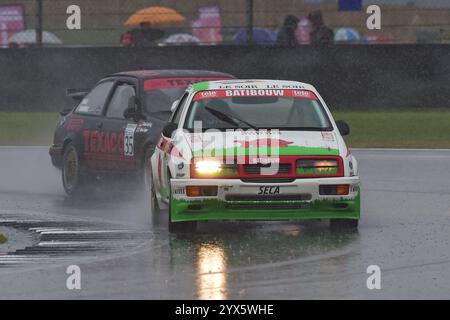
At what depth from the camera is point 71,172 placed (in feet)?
56.9

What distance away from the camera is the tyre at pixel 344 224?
1298 centimetres

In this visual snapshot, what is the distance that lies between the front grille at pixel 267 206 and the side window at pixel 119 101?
476 centimetres

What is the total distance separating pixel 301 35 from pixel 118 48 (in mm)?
14357

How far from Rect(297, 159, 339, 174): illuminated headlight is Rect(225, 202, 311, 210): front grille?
0.29 meters

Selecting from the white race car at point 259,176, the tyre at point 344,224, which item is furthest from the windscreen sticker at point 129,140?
the tyre at point 344,224

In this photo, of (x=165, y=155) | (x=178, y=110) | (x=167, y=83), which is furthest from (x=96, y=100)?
(x=165, y=155)

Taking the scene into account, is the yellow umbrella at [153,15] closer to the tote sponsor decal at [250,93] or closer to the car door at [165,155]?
the car door at [165,155]

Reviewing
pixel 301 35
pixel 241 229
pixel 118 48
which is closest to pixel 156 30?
pixel 118 48

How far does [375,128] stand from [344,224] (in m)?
14.2

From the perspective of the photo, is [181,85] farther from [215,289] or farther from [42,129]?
[42,129]

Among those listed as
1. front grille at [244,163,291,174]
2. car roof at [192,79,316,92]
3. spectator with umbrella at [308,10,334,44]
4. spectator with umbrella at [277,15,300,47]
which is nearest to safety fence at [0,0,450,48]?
spectator with umbrella at [277,15,300,47]

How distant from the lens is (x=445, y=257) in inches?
444

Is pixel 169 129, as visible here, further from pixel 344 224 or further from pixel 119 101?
pixel 119 101

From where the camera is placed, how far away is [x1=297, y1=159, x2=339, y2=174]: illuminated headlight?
41.4 ft
